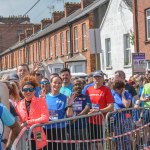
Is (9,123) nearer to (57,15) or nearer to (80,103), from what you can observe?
(80,103)

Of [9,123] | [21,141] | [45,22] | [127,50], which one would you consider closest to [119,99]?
[21,141]

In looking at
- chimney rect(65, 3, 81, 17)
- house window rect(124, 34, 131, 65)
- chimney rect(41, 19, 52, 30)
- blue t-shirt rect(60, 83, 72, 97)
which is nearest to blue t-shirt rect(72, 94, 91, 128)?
blue t-shirt rect(60, 83, 72, 97)

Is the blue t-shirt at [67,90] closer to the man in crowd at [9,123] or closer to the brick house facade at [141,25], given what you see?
the man in crowd at [9,123]

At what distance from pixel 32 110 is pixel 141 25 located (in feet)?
59.1

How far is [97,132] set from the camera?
724 centimetres

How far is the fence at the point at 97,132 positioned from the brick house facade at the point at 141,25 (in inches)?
587

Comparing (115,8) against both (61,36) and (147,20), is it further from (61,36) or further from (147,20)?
(61,36)

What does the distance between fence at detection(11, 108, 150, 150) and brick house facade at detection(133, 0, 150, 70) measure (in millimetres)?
14915

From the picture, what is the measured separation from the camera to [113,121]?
7285mm

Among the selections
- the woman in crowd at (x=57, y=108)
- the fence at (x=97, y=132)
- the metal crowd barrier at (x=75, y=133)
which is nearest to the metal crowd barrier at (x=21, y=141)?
the fence at (x=97, y=132)

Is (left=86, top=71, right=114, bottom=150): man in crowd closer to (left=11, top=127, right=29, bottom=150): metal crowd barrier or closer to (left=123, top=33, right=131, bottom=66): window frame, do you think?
(left=11, top=127, right=29, bottom=150): metal crowd barrier

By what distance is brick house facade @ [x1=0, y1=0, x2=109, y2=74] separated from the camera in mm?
29822

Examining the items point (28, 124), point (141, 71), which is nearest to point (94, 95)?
point (28, 124)

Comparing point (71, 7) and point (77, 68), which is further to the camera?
point (71, 7)
